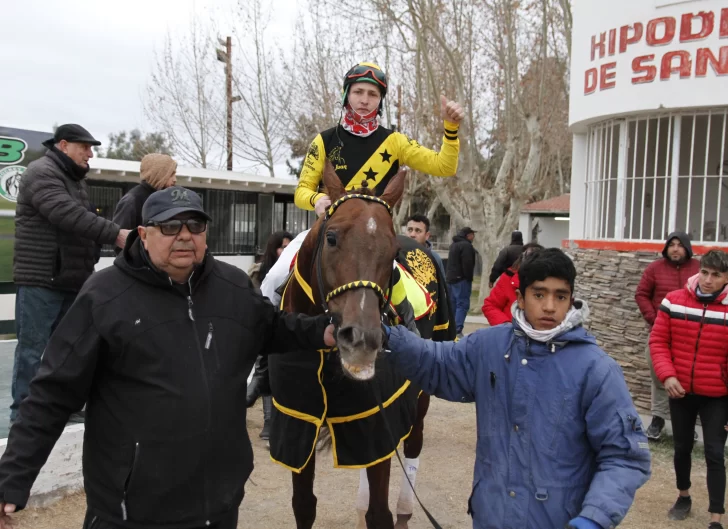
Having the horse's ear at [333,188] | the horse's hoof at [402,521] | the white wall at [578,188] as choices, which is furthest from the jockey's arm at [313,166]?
the white wall at [578,188]

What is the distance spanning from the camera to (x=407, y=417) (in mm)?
3578

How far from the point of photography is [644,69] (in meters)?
7.53

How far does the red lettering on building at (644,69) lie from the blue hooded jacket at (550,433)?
6418 millimetres

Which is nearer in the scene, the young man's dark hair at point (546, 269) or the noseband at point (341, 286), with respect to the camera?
the young man's dark hair at point (546, 269)

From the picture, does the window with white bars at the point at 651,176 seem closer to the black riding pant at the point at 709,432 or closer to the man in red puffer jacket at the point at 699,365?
the man in red puffer jacket at the point at 699,365

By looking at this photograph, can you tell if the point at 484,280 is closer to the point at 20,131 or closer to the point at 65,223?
the point at 20,131

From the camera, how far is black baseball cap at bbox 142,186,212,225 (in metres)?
2.29

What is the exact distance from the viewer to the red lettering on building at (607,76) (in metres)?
7.96

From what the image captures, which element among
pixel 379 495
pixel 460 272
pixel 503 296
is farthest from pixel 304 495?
pixel 460 272

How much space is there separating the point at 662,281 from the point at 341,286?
17.0 feet

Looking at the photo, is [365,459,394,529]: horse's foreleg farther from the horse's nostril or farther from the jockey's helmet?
the jockey's helmet

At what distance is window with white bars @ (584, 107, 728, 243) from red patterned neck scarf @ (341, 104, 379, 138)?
5.35m

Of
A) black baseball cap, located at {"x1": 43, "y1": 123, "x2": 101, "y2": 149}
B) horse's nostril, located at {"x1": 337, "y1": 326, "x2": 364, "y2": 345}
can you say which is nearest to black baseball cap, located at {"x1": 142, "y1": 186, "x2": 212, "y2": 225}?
horse's nostril, located at {"x1": 337, "y1": 326, "x2": 364, "y2": 345}

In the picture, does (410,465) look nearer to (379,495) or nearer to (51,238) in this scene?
(379,495)
